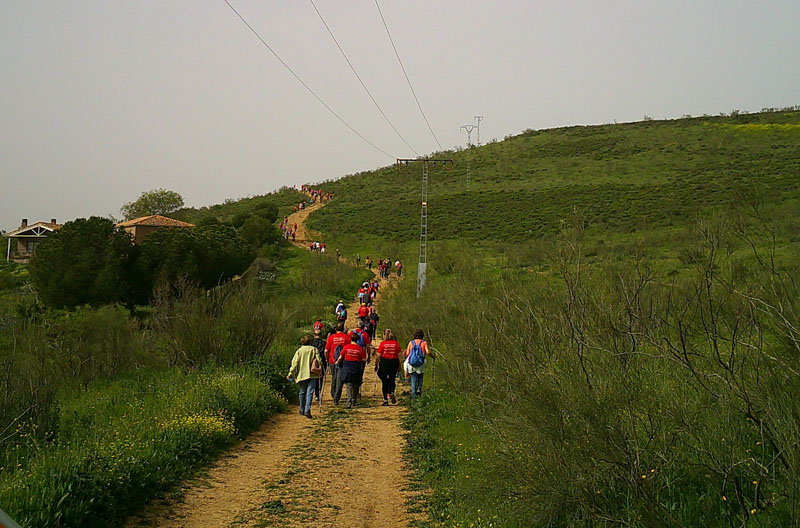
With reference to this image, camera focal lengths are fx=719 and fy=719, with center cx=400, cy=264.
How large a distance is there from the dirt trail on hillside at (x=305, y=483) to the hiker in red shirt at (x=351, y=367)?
1261mm

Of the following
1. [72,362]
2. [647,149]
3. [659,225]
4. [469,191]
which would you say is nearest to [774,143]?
[647,149]

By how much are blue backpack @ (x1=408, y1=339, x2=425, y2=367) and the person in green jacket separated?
1906 millimetres

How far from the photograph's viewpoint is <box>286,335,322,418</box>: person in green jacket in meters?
12.9

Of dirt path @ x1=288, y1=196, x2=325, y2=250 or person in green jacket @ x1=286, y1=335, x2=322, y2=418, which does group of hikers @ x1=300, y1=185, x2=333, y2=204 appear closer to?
dirt path @ x1=288, y1=196, x2=325, y2=250

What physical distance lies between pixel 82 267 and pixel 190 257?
5.08m

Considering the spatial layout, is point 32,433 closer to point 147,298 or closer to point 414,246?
point 147,298

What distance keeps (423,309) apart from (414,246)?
111ft

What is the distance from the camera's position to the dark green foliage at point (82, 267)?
31906 mm

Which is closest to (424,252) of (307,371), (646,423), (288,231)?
(307,371)

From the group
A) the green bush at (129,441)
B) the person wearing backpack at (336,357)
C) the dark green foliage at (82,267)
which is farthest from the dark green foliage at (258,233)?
the person wearing backpack at (336,357)

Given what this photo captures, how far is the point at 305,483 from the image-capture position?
8.46 meters

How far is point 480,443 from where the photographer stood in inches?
337

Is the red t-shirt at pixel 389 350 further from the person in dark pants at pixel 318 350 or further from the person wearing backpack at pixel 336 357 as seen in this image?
the person in dark pants at pixel 318 350

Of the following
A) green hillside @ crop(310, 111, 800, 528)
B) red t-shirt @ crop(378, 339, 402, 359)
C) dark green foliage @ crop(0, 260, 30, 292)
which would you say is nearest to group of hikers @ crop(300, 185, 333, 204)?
dark green foliage @ crop(0, 260, 30, 292)
